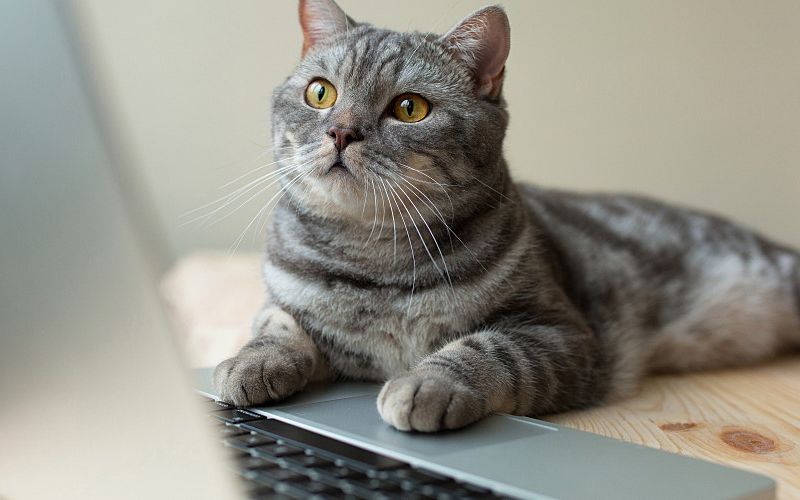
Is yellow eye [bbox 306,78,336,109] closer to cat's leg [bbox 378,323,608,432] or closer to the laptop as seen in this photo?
cat's leg [bbox 378,323,608,432]

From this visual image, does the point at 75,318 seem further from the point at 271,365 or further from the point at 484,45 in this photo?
the point at 484,45

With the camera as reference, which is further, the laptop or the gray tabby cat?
the gray tabby cat

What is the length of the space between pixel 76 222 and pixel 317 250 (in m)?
0.84

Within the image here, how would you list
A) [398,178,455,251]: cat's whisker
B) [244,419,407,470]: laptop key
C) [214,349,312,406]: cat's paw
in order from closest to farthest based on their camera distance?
Answer: [244,419,407,470]: laptop key < [214,349,312,406]: cat's paw < [398,178,455,251]: cat's whisker

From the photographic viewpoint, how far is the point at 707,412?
1350mm

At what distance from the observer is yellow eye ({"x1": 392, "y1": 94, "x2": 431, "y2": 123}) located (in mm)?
1293

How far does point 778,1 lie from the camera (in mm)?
2238

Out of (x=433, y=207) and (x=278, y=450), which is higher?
(x=433, y=207)

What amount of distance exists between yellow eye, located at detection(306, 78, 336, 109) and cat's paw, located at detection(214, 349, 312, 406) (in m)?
0.41

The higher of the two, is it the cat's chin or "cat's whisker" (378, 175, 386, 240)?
the cat's chin

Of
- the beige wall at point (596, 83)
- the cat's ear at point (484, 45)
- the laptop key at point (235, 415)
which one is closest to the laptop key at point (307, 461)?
the laptop key at point (235, 415)

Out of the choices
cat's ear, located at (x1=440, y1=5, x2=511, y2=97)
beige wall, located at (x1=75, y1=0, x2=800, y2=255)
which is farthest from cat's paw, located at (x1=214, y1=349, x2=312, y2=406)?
beige wall, located at (x1=75, y1=0, x2=800, y2=255)

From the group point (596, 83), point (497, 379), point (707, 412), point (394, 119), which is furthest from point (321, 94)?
point (596, 83)

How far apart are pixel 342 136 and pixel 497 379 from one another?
42cm
